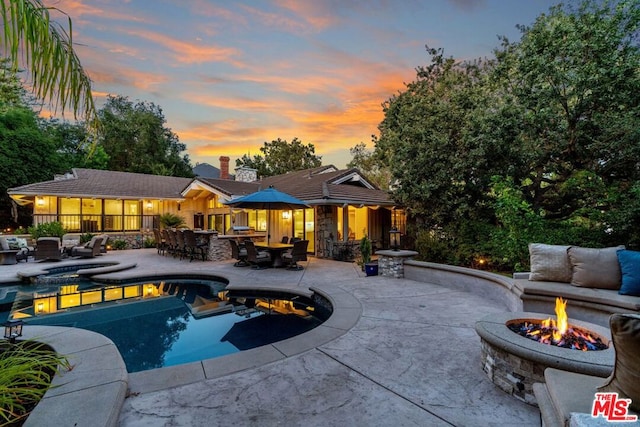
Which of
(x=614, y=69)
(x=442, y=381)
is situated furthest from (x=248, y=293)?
(x=614, y=69)

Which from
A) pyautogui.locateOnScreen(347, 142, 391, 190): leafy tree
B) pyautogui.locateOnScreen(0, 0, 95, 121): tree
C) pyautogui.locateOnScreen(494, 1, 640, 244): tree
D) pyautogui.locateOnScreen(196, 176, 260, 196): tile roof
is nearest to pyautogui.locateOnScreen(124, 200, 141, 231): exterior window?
pyautogui.locateOnScreen(196, 176, 260, 196): tile roof

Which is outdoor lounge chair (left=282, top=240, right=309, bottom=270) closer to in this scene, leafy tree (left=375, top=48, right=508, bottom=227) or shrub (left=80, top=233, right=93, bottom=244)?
leafy tree (left=375, top=48, right=508, bottom=227)

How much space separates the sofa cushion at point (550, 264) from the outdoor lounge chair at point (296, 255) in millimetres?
6929

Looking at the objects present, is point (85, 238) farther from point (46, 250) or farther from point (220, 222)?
point (220, 222)

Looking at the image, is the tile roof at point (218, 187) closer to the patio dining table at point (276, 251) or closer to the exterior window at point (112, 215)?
the exterior window at point (112, 215)

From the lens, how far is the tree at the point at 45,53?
1.90m

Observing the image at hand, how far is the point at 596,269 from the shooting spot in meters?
5.04

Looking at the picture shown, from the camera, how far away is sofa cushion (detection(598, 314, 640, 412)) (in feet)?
5.09

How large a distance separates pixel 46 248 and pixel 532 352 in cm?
1625

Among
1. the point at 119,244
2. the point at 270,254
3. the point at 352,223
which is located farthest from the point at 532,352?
the point at 119,244

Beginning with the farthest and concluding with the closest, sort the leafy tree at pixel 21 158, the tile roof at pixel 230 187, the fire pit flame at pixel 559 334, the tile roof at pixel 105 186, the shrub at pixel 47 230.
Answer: the leafy tree at pixel 21 158 < the tile roof at pixel 105 186 < the tile roof at pixel 230 187 < the shrub at pixel 47 230 < the fire pit flame at pixel 559 334

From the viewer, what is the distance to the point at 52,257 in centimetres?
1261

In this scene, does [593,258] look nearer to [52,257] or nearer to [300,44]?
[300,44]

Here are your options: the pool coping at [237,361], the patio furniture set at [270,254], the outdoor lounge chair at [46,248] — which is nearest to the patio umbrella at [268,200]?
the patio furniture set at [270,254]
